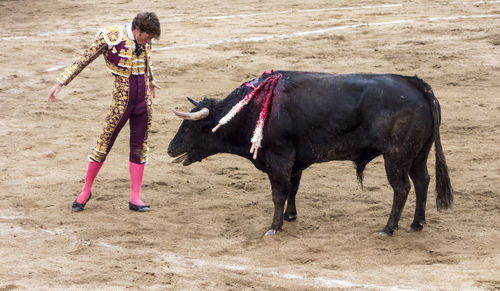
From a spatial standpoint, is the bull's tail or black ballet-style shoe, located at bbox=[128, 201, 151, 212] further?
black ballet-style shoe, located at bbox=[128, 201, 151, 212]

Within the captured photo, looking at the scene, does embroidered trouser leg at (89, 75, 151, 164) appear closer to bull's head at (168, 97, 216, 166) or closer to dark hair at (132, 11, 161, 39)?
bull's head at (168, 97, 216, 166)

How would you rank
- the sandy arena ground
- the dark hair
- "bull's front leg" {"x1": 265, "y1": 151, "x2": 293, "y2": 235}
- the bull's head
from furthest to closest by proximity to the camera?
the bull's head → "bull's front leg" {"x1": 265, "y1": 151, "x2": 293, "y2": 235} → the dark hair → the sandy arena ground

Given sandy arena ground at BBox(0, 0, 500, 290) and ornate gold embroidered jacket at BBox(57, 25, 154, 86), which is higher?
ornate gold embroidered jacket at BBox(57, 25, 154, 86)

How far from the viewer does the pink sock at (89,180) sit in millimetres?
6871

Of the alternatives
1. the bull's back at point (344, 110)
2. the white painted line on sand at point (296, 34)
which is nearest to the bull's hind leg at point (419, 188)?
the bull's back at point (344, 110)

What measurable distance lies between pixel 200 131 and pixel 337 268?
1.85 m

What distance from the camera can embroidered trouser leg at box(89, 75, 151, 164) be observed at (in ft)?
21.6

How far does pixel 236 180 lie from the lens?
312 inches

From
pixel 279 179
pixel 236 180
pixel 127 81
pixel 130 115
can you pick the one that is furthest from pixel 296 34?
pixel 279 179

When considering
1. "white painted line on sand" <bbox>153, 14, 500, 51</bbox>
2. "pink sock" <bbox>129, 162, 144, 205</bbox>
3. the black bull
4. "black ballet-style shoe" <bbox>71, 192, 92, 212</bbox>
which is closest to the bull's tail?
the black bull

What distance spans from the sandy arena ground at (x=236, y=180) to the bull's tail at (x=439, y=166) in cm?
20

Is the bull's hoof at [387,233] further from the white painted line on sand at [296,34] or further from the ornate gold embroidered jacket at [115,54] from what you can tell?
the white painted line on sand at [296,34]

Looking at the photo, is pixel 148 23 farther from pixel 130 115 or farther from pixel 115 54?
pixel 130 115

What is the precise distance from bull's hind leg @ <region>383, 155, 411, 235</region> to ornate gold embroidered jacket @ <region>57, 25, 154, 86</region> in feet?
7.16
